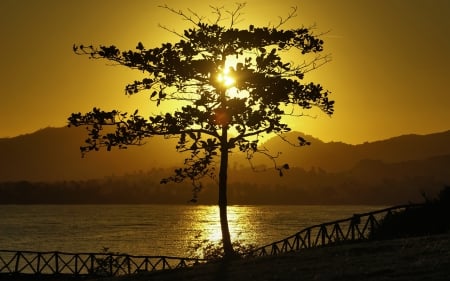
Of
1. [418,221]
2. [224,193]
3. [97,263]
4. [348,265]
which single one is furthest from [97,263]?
[348,265]

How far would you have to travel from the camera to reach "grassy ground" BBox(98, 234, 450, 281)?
734 inches

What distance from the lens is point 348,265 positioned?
21.2m

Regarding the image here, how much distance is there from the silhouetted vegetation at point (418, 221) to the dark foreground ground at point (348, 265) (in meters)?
5.24

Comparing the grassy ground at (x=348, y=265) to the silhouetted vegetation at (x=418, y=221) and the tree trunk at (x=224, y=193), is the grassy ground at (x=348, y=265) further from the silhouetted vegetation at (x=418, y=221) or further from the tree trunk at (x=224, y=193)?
the silhouetted vegetation at (x=418, y=221)

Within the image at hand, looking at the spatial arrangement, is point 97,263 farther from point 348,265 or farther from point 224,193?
point 348,265

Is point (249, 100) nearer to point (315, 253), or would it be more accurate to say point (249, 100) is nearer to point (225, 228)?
point (225, 228)

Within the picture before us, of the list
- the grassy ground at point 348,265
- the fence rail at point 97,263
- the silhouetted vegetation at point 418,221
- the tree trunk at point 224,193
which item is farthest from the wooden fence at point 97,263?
the grassy ground at point 348,265

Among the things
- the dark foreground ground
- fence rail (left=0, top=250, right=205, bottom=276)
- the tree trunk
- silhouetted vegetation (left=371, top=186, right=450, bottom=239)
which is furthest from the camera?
fence rail (left=0, top=250, right=205, bottom=276)

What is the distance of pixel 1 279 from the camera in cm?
4697

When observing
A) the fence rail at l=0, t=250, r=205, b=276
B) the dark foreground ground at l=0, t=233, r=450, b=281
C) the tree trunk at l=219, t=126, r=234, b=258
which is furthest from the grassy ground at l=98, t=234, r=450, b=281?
the fence rail at l=0, t=250, r=205, b=276

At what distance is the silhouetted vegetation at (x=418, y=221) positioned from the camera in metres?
30.7

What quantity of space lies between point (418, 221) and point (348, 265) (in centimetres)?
1158

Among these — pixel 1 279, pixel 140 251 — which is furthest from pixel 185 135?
pixel 140 251

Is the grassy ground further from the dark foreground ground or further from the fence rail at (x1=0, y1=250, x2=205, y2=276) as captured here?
the fence rail at (x1=0, y1=250, x2=205, y2=276)
